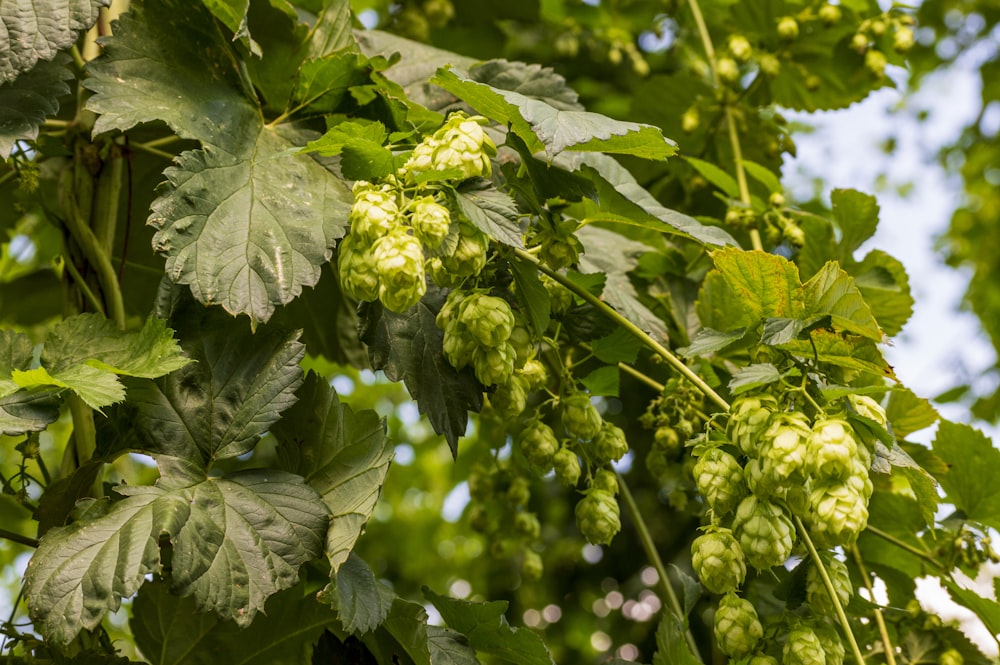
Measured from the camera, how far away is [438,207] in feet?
2.75

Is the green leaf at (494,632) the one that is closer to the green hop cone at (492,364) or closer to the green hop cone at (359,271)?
the green hop cone at (492,364)

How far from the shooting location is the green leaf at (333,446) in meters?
0.98

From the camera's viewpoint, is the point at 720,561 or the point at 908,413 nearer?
the point at 720,561

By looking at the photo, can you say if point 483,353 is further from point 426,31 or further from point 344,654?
point 426,31

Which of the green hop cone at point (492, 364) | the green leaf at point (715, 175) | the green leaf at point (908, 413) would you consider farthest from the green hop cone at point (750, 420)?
the green leaf at point (715, 175)

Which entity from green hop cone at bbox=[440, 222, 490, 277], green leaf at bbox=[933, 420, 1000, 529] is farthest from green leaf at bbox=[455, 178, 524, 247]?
green leaf at bbox=[933, 420, 1000, 529]

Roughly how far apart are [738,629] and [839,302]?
12.9 inches

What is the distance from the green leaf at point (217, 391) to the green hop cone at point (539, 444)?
28cm

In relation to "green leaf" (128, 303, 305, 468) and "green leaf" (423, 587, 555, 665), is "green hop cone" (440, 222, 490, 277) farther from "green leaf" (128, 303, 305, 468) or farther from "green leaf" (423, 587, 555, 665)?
"green leaf" (423, 587, 555, 665)

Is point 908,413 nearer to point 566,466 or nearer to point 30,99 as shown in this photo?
point 566,466

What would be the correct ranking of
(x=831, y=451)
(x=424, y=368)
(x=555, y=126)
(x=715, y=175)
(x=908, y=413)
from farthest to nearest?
(x=715, y=175) → (x=908, y=413) → (x=424, y=368) → (x=555, y=126) → (x=831, y=451)

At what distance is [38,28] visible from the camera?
0.98 meters

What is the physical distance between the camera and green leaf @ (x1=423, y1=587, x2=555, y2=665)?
106cm

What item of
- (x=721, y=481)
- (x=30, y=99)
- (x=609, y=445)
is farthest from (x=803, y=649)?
(x=30, y=99)
